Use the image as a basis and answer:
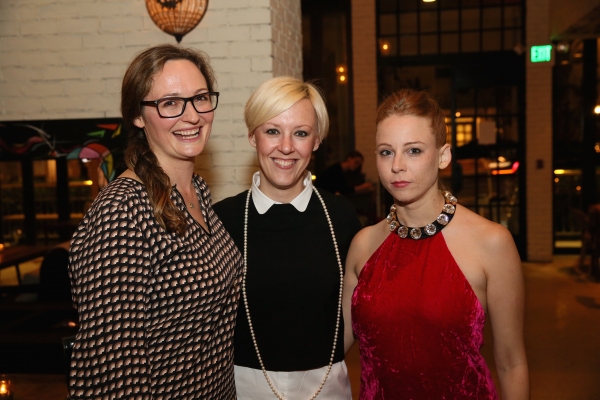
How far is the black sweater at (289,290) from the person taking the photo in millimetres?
1929

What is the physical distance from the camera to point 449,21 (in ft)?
24.2

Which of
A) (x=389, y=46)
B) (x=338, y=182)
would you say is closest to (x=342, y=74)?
(x=389, y=46)

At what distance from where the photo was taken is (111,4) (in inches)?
116

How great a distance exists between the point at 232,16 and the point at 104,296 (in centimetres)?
199

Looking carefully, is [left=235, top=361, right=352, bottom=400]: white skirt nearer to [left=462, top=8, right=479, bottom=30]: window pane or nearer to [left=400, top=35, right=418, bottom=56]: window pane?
[left=400, top=35, right=418, bottom=56]: window pane

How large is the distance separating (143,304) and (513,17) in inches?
284

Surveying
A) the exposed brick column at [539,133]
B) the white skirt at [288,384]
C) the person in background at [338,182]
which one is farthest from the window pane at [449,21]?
the white skirt at [288,384]

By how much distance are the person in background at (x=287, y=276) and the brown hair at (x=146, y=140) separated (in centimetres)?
40

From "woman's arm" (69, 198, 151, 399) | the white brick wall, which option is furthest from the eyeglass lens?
the white brick wall

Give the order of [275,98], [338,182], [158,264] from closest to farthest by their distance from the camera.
A: [158,264], [275,98], [338,182]

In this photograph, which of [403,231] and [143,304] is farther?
[403,231]

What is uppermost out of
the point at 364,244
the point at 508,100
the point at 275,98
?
the point at 508,100

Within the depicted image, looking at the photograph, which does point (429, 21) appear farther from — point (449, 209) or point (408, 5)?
point (449, 209)

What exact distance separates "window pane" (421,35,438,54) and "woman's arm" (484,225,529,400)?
6.27m
